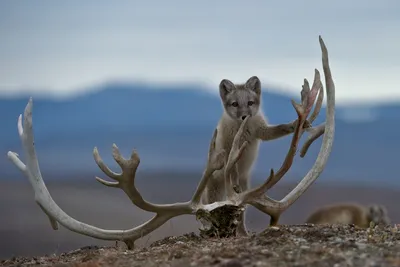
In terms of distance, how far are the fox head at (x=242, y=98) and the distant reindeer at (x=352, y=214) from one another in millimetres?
6613

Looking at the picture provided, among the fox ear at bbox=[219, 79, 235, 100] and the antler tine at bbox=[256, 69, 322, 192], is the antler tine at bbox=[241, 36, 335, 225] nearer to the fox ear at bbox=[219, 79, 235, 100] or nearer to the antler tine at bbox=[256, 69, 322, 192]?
the antler tine at bbox=[256, 69, 322, 192]

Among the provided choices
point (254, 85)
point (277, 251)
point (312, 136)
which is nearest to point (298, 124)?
point (312, 136)

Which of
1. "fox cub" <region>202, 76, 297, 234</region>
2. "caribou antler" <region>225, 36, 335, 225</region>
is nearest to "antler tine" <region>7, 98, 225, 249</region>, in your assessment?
"caribou antler" <region>225, 36, 335, 225</region>

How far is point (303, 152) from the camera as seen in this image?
922 centimetres

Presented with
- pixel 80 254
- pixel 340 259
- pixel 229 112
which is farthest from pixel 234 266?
pixel 229 112

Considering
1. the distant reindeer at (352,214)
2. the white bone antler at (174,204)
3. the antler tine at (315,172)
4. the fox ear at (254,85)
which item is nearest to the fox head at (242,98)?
the fox ear at (254,85)

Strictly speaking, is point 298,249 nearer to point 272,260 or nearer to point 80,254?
point 272,260

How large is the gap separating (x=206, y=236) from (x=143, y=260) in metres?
1.76

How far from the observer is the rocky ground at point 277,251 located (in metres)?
6.37

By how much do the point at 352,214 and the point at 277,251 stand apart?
10.1 meters

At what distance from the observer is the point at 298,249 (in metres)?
6.91

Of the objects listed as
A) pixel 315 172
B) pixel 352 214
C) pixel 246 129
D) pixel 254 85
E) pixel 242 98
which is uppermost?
pixel 254 85

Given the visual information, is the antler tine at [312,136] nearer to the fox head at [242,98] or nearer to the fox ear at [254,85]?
the fox head at [242,98]

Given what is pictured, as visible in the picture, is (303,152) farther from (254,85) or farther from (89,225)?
(89,225)
